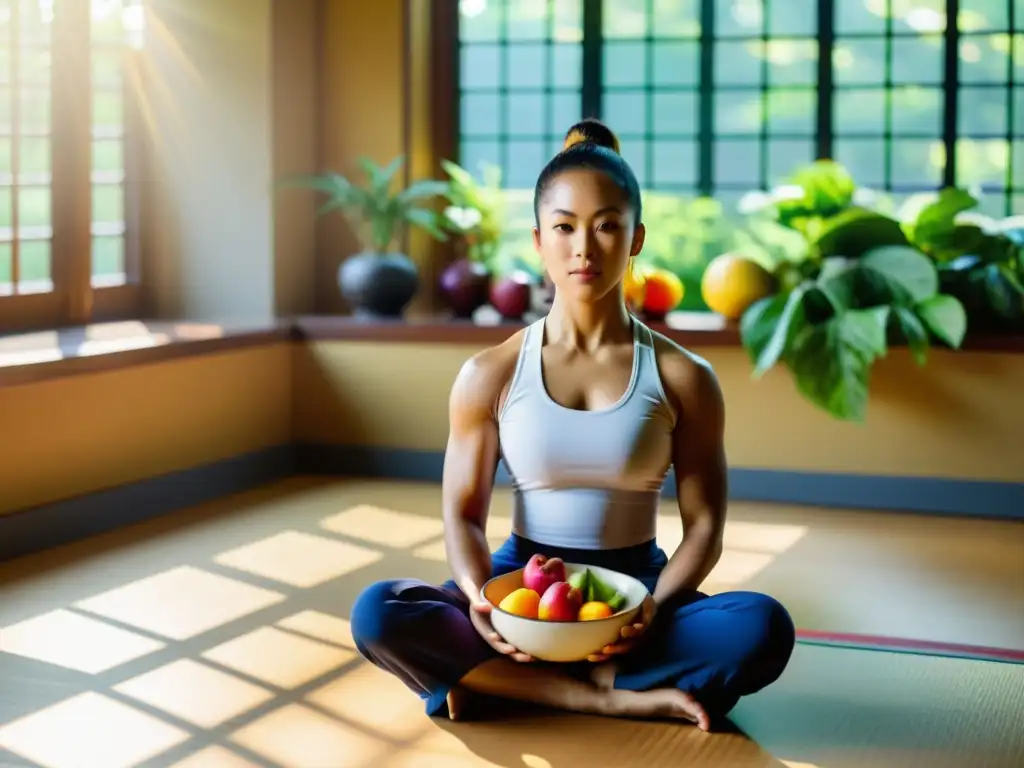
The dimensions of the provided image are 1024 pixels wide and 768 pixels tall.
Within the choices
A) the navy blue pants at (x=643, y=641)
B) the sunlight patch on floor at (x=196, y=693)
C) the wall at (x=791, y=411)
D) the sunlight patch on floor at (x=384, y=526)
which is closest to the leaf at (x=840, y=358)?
the wall at (x=791, y=411)

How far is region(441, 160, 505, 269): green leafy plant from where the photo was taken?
18.0 feet

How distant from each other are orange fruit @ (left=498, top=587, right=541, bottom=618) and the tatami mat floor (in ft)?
0.79

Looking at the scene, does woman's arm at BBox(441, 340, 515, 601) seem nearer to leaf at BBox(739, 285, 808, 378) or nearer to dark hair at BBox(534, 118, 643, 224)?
dark hair at BBox(534, 118, 643, 224)

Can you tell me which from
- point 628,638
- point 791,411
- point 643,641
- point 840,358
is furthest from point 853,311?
point 628,638

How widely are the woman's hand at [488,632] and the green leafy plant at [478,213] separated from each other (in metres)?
3.09

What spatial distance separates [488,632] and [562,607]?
16 cm

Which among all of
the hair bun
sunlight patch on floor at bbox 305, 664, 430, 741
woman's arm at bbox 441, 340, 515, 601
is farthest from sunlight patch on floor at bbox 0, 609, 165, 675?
the hair bun

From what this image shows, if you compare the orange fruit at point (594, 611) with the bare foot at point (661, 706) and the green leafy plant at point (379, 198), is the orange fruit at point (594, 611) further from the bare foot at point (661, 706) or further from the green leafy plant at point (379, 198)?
the green leafy plant at point (379, 198)

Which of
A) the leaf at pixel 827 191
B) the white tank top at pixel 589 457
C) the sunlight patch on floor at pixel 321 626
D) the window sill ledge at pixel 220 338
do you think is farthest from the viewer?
the leaf at pixel 827 191

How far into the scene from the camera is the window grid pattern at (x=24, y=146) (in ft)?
15.3

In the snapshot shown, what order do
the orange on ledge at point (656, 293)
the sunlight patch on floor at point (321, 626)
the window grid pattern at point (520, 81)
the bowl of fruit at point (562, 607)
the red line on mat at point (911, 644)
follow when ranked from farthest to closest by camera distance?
the window grid pattern at point (520, 81)
the orange on ledge at point (656, 293)
the sunlight patch on floor at point (321, 626)
the red line on mat at point (911, 644)
the bowl of fruit at point (562, 607)

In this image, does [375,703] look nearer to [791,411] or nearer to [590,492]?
[590,492]

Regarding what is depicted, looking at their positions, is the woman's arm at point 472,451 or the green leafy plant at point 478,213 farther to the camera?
the green leafy plant at point 478,213

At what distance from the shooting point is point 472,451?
106 inches
